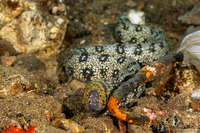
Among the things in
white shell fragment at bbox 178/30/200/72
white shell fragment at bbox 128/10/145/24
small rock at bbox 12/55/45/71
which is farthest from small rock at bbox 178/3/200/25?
small rock at bbox 12/55/45/71

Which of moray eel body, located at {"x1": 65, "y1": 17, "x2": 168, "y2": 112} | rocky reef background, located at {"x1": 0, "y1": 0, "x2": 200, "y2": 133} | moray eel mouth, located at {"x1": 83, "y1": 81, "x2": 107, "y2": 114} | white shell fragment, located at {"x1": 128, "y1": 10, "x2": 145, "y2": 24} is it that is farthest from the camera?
white shell fragment, located at {"x1": 128, "y1": 10, "x2": 145, "y2": 24}

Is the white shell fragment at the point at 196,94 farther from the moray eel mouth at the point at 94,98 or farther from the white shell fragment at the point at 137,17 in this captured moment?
the white shell fragment at the point at 137,17

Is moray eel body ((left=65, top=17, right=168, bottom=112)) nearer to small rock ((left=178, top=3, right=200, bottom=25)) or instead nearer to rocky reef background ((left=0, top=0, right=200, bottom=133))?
rocky reef background ((left=0, top=0, right=200, bottom=133))

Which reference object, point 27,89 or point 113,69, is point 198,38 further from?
point 27,89

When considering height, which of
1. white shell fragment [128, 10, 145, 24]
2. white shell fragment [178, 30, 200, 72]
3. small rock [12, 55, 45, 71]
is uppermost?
white shell fragment [128, 10, 145, 24]

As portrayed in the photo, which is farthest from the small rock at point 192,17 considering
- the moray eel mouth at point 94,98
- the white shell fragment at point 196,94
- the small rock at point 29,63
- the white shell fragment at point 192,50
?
the small rock at point 29,63
